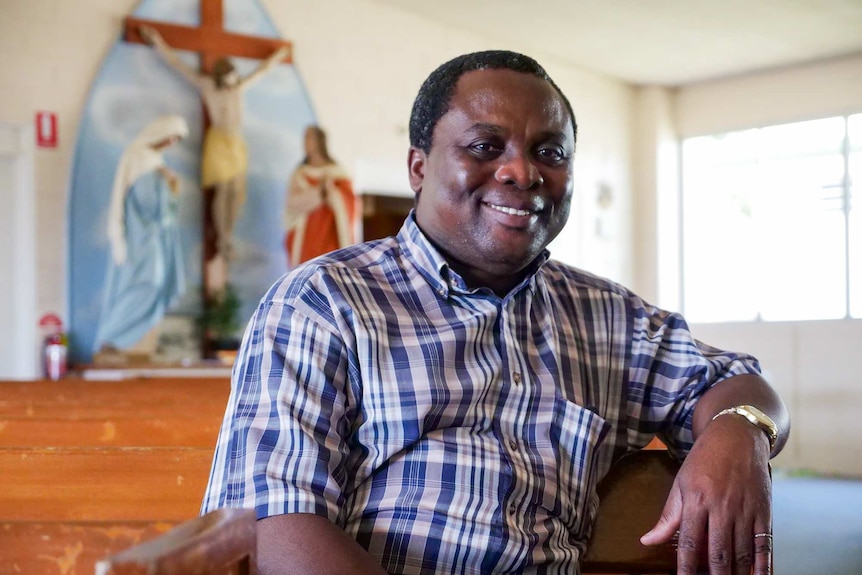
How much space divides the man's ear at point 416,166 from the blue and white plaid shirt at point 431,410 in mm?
105

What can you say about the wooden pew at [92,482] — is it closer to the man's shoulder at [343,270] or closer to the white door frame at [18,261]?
the man's shoulder at [343,270]

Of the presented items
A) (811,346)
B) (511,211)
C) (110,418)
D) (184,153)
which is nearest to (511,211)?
(511,211)

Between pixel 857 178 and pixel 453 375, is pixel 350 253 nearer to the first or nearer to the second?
pixel 453 375

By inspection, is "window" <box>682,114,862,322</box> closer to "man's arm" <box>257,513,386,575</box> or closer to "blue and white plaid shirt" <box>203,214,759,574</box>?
"blue and white plaid shirt" <box>203,214,759,574</box>

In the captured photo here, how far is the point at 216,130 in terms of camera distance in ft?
19.8

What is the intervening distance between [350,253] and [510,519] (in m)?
0.41

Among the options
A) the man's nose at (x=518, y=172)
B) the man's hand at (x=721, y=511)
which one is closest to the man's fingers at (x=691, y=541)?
the man's hand at (x=721, y=511)

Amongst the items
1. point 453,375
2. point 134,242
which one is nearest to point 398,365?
point 453,375

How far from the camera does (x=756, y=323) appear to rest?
845cm

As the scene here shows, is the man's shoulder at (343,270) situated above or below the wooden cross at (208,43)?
below

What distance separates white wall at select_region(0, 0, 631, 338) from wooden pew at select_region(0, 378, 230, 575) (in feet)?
13.0

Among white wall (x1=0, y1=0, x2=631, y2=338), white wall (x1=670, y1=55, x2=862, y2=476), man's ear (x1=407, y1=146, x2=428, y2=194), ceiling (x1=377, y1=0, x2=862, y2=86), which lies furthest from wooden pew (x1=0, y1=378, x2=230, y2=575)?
white wall (x1=670, y1=55, x2=862, y2=476)

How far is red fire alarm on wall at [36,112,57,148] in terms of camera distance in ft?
18.2

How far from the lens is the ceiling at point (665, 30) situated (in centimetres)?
698
